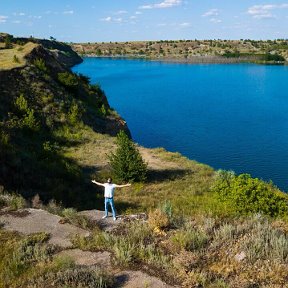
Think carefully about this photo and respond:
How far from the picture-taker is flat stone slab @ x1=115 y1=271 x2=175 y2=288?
10086 millimetres

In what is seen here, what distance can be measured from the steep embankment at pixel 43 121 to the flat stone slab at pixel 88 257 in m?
10.1

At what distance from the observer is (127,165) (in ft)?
98.0

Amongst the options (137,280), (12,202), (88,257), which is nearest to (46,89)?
(12,202)

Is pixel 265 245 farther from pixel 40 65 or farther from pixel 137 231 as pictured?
pixel 40 65

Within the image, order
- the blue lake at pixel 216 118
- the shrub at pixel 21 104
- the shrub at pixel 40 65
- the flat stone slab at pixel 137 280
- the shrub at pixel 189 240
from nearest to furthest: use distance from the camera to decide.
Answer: the flat stone slab at pixel 137 280
the shrub at pixel 189 240
the shrub at pixel 21 104
the blue lake at pixel 216 118
the shrub at pixel 40 65

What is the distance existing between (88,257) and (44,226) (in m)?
3.03

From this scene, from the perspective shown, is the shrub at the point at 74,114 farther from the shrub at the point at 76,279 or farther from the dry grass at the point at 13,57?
the shrub at the point at 76,279

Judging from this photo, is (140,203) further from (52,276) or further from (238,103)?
(238,103)

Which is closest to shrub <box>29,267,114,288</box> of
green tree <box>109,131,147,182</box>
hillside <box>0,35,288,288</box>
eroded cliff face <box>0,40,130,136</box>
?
hillside <box>0,35,288,288</box>

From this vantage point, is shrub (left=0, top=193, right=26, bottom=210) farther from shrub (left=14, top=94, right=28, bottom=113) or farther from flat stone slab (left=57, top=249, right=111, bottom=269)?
shrub (left=14, top=94, right=28, bottom=113)

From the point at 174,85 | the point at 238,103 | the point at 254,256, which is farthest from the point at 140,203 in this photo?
the point at 174,85

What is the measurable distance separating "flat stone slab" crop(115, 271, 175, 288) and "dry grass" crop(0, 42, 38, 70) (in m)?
39.9

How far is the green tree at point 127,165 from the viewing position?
97.0 feet

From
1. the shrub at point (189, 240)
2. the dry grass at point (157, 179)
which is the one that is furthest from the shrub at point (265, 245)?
the dry grass at point (157, 179)
